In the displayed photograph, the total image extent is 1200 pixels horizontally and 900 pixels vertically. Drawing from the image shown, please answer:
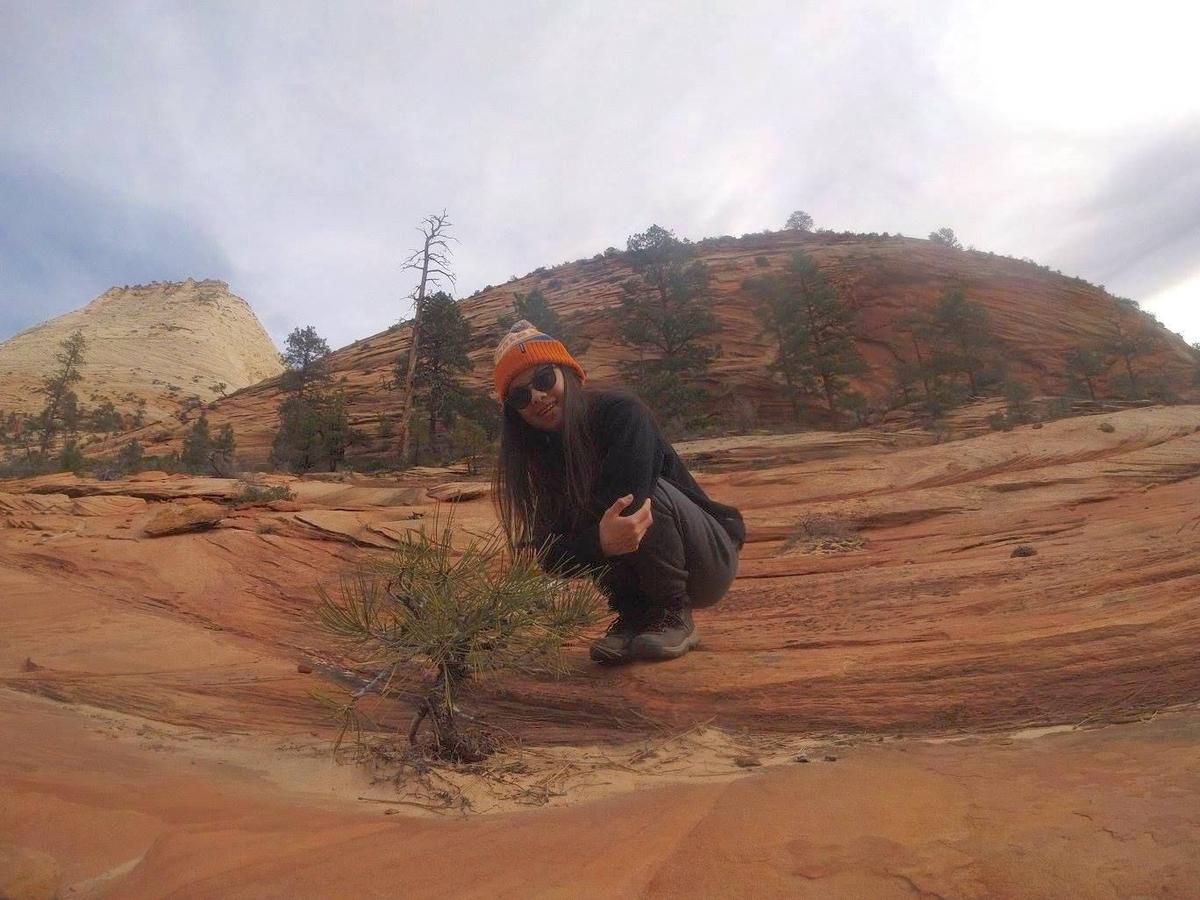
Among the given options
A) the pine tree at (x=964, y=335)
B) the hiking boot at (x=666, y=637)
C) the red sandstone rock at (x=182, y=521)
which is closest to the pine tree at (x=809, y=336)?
the pine tree at (x=964, y=335)

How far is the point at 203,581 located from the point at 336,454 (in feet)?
49.2

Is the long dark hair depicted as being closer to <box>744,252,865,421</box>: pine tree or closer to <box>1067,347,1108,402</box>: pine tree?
<box>744,252,865,421</box>: pine tree

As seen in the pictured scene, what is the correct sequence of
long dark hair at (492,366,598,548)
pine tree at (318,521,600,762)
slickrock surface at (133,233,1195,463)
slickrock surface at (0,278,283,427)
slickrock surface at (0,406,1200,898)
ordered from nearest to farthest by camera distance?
slickrock surface at (0,406,1200,898) < pine tree at (318,521,600,762) < long dark hair at (492,366,598,548) < slickrock surface at (133,233,1195,463) < slickrock surface at (0,278,283,427)

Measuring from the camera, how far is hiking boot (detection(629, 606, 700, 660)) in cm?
284

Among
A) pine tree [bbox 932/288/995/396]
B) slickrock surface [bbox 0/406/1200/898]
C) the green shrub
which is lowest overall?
slickrock surface [bbox 0/406/1200/898]

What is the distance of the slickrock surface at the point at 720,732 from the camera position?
1.07 m

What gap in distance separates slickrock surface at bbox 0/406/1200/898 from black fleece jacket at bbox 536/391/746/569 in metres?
0.61

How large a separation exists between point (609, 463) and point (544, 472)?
0.44 metres

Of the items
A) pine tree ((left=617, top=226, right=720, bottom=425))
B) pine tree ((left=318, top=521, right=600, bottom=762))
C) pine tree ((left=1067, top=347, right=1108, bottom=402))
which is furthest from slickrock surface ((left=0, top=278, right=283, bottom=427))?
pine tree ((left=1067, top=347, right=1108, bottom=402))

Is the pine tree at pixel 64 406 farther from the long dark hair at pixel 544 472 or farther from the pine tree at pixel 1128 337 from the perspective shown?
the pine tree at pixel 1128 337

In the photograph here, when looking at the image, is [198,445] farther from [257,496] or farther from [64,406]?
[64,406]

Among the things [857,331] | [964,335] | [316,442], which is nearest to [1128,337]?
[964,335]

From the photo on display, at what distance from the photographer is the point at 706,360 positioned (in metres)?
23.8

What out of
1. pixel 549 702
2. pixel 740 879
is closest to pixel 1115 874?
pixel 740 879
